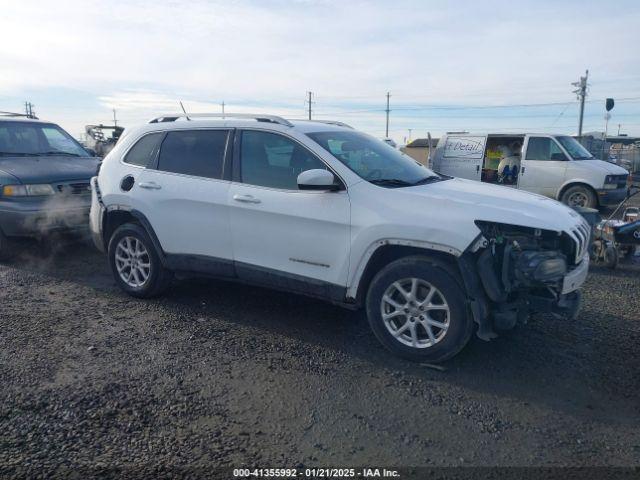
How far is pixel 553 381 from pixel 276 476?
2207 mm

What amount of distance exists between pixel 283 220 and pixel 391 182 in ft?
3.18

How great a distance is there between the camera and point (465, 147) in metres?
13.2

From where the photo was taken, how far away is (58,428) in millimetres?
3268

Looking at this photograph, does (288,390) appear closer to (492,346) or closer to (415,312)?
(415,312)

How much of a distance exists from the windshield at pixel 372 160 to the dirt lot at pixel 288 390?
55.0 inches

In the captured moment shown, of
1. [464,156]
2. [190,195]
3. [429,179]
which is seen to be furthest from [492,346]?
[464,156]

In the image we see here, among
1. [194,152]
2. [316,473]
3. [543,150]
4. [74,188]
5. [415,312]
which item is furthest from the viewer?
[543,150]

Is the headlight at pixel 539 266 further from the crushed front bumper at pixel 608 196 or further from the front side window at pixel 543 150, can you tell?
the front side window at pixel 543 150

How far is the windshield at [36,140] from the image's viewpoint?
26.3 ft

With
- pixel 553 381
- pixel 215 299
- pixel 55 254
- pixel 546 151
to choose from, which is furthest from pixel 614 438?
pixel 546 151

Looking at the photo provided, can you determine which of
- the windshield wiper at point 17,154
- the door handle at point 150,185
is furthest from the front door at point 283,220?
the windshield wiper at point 17,154

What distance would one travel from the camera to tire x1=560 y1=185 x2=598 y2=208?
11.9 metres

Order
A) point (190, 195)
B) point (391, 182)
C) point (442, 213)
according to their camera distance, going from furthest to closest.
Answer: point (190, 195)
point (391, 182)
point (442, 213)

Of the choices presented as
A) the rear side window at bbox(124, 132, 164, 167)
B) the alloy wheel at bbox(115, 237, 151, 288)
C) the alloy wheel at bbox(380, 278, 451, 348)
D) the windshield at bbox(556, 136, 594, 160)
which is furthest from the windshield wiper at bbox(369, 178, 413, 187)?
the windshield at bbox(556, 136, 594, 160)
